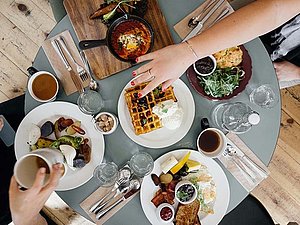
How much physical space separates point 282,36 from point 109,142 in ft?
2.76

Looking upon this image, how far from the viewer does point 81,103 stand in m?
1.56

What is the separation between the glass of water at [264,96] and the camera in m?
1.57

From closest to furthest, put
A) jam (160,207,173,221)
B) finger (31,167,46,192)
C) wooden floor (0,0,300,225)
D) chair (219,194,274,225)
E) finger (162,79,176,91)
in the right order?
finger (31,167,46,192) < finger (162,79,176,91) < jam (160,207,173,221) < chair (219,194,274,225) < wooden floor (0,0,300,225)

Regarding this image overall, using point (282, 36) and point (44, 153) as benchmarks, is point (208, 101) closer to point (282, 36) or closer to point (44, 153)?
point (282, 36)

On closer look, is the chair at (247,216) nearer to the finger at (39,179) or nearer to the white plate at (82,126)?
the white plate at (82,126)

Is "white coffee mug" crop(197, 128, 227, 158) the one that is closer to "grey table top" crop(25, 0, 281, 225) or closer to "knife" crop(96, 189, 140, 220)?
"grey table top" crop(25, 0, 281, 225)

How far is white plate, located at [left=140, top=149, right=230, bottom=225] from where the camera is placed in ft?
5.12

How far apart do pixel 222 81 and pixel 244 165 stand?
31 cm

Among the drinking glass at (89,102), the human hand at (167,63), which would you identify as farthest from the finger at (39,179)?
the human hand at (167,63)

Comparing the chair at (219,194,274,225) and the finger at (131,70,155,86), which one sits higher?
the finger at (131,70,155,86)

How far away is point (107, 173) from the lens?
154 centimetres

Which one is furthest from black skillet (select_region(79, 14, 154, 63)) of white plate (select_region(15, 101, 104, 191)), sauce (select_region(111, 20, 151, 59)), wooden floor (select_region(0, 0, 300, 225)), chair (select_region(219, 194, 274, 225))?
wooden floor (select_region(0, 0, 300, 225))

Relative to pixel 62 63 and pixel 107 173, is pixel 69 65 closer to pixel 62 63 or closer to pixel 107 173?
pixel 62 63

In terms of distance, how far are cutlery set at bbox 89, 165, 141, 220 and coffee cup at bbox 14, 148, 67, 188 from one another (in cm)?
19
